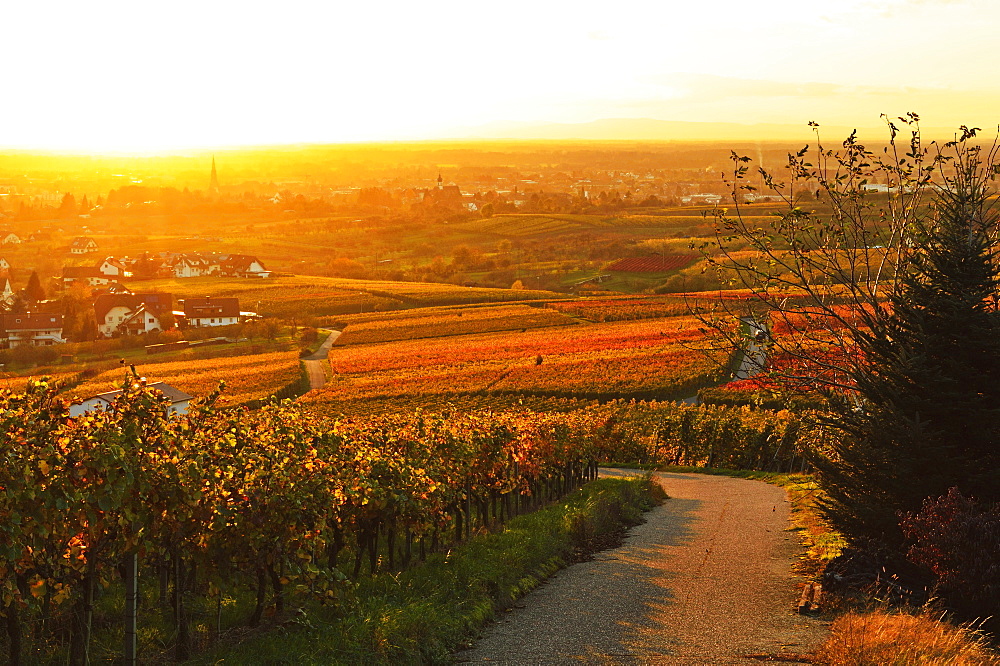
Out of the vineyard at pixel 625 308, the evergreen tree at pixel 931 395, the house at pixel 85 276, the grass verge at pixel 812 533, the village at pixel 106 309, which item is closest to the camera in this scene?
the evergreen tree at pixel 931 395

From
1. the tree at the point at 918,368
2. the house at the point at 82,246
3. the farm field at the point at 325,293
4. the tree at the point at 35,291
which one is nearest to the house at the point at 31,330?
the tree at the point at 35,291

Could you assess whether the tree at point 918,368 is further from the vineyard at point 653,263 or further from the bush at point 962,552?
the vineyard at point 653,263

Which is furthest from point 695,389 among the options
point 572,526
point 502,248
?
point 502,248

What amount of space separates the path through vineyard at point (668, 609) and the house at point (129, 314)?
82122 millimetres

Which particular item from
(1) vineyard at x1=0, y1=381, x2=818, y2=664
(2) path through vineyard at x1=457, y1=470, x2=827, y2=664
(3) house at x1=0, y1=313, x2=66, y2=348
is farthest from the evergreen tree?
(3) house at x1=0, y1=313, x2=66, y2=348

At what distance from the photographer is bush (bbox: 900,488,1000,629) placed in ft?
36.4

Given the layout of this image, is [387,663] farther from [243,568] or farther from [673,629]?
[673,629]

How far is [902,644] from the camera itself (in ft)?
31.8

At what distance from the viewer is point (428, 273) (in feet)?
428

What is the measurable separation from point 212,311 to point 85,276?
3588 centimetres

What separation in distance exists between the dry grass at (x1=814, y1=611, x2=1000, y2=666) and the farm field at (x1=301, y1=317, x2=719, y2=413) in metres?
40.3

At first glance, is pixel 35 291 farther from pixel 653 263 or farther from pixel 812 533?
pixel 812 533

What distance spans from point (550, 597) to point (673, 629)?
2188 millimetres

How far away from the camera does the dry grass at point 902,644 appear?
9406 mm
